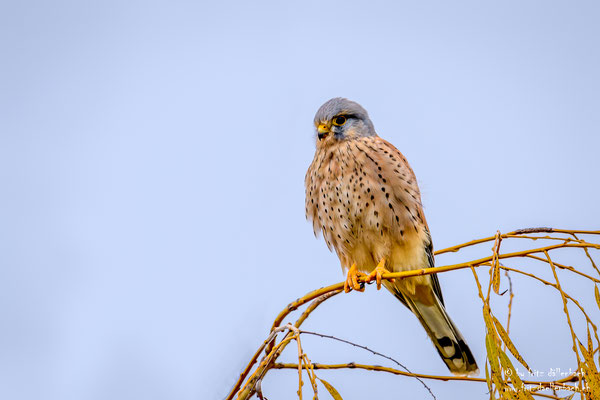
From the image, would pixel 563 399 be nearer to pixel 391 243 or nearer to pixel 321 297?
pixel 321 297

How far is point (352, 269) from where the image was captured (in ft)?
9.61

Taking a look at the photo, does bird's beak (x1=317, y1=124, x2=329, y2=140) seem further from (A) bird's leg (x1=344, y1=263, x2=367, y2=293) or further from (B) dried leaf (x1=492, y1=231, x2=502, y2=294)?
(B) dried leaf (x1=492, y1=231, x2=502, y2=294)

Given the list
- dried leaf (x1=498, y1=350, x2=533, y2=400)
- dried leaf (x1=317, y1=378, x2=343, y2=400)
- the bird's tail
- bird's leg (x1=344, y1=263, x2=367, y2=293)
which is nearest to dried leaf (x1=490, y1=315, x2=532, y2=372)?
dried leaf (x1=498, y1=350, x2=533, y2=400)

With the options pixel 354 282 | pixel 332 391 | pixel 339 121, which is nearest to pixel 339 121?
pixel 339 121

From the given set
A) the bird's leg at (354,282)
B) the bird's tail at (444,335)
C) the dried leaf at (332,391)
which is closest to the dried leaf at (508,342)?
the dried leaf at (332,391)

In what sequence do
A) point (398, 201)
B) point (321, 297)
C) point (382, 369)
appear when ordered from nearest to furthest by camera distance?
point (382, 369) < point (321, 297) < point (398, 201)

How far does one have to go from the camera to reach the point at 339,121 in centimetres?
308

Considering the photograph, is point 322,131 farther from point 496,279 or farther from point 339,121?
point 496,279

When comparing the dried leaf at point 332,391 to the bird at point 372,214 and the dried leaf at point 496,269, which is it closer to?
the dried leaf at point 496,269

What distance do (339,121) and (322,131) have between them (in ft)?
0.31

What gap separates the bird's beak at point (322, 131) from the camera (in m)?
3.06

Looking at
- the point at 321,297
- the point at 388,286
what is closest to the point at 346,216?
the point at 388,286

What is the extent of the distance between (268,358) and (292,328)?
10 centimetres

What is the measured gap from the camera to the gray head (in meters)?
3.06
